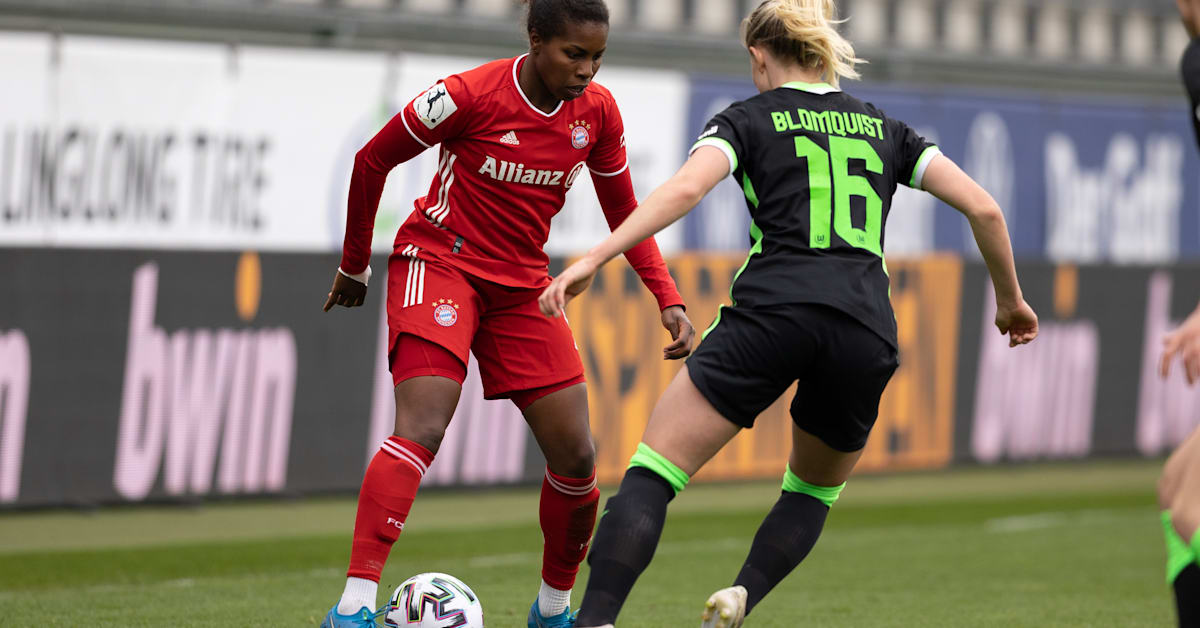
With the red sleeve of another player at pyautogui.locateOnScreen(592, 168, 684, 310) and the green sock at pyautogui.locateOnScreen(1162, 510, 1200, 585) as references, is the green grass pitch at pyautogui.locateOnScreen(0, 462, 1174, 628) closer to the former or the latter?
the red sleeve of another player at pyautogui.locateOnScreen(592, 168, 684, 310)

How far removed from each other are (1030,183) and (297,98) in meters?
6.37

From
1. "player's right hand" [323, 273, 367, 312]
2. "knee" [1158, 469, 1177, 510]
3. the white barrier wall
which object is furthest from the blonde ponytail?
the white barrier wall

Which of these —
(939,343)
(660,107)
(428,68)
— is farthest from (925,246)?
(428,68)

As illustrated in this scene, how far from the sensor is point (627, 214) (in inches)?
205

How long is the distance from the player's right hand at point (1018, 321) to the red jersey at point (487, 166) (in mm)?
1087

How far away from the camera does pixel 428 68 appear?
33.5 feet

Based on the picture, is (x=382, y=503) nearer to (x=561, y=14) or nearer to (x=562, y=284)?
(x=562, y=284)

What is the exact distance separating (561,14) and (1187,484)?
2.22 meters

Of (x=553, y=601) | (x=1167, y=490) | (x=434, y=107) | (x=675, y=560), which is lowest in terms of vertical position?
(x=675, y=560)

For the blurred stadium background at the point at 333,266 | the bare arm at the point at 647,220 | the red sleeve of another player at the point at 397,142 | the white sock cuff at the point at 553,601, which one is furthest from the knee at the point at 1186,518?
the blurred stadium background at the point at 333,266

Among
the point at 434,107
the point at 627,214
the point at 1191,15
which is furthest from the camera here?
the point at 627,214

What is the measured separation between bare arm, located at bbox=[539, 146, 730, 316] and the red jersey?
92 centimetres

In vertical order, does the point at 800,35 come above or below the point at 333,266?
above

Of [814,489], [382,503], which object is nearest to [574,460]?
[382,503]
